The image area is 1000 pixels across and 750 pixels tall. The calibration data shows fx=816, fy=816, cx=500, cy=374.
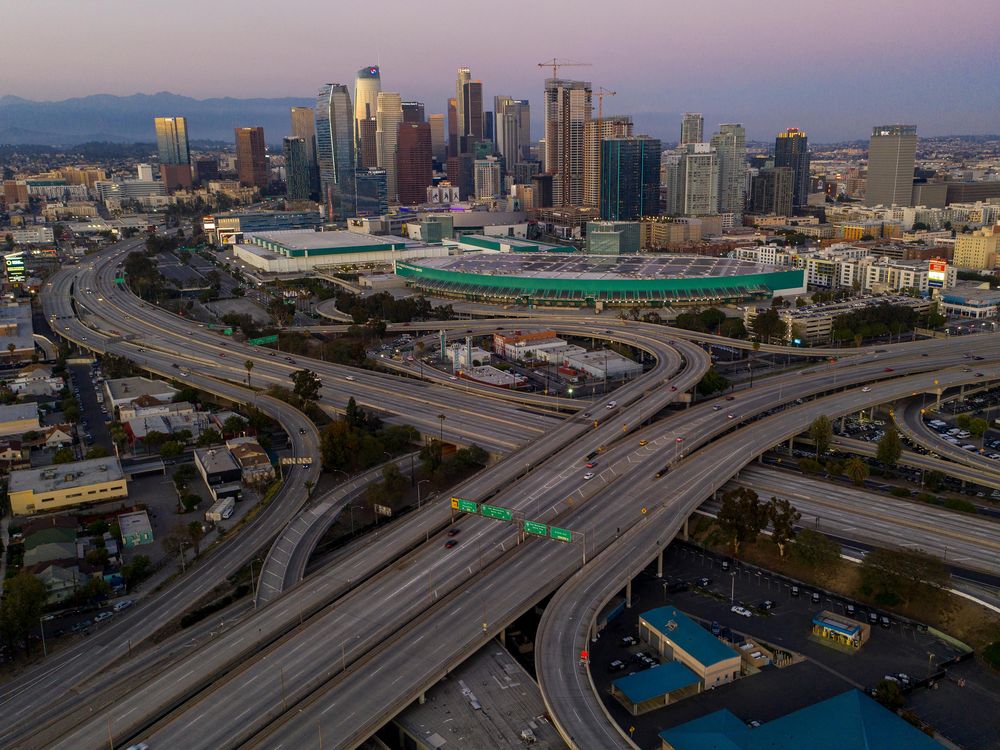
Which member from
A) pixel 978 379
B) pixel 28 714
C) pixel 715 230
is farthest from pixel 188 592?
pixel 715 230

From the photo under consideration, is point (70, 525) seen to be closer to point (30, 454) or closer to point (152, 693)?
point (30, 454)

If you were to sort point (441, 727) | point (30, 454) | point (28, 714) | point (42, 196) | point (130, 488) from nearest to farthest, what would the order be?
point (441, 727), point (28, 714), point (130, 488), point (30, 454), point (42, 196)

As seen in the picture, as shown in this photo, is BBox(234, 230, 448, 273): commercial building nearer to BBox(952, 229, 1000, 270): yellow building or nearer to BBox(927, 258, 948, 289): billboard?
BBox(927, 258, 948, 289): billboard

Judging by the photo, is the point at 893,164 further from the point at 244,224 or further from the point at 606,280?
the point at 244,224

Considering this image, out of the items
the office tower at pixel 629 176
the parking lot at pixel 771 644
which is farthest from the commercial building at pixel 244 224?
the parking lot at pixel 771 644

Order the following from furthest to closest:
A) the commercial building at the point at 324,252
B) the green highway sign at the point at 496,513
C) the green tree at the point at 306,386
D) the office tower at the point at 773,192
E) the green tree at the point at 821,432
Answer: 1. the office tower at the point at 773,192
2. the commercial building at the point at 324,252
3. the green tree at the point at 306,386
4. the green tree at the point at 821,432
5. the green highway sign at the point at 496,513

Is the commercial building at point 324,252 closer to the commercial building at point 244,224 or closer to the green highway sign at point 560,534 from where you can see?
the commercial building at point 244,224
